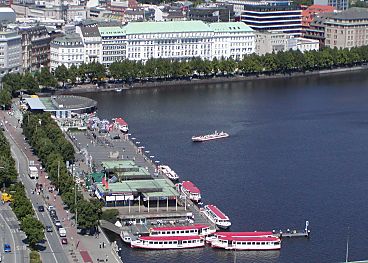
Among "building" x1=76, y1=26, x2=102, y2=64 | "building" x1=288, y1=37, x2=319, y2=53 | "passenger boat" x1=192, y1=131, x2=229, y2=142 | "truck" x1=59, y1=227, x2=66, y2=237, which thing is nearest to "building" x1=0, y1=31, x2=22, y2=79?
"building" x1=76, y1=26, x2=102, y2=64

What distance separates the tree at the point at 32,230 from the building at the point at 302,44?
41.5 meters

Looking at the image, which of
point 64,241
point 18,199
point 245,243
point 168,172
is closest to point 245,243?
point 245,243

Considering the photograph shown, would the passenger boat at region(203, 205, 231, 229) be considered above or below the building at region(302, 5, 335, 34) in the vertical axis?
below

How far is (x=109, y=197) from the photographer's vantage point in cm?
3881

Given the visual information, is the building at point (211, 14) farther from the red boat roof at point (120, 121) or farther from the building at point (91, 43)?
the red boat roof at point (120, 121)

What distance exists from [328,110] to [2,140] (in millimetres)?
19390

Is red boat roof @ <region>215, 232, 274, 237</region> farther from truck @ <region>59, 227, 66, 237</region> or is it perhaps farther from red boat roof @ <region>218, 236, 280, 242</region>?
truck @ <region>59, 227, 66, 237</region>

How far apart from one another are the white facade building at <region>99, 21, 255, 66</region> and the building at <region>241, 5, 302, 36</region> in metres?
3.75

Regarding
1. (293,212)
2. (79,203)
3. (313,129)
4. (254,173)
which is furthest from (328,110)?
(79,203)

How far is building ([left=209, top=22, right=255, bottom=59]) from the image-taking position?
70.8 meters

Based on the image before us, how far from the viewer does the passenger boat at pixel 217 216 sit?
122 feet

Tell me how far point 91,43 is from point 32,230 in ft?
110

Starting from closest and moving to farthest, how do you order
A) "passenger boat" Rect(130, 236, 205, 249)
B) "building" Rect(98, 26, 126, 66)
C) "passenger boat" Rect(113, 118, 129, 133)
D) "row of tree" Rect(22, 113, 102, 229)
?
"passenger boat" Rect(130, 236, 205, 249) < "row of tree" Rect(22, 113, 102, 229) < "passenger boat" Rect(113, 118, 129, 133) < "building" Rect(98, 26, 126, 66)

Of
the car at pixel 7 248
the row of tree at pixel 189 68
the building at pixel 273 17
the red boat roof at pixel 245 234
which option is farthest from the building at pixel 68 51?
the car at pixel 7 248
